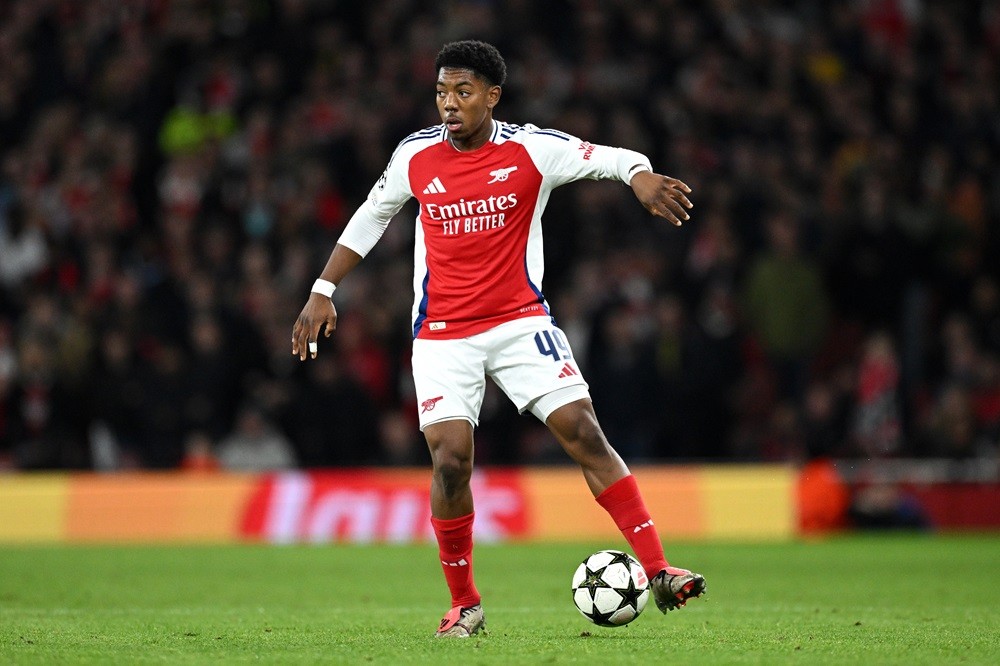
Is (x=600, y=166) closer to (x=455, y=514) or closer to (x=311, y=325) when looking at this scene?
(x=311, y=325)

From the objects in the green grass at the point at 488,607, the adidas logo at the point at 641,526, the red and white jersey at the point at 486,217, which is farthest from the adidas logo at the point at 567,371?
the green grass at the point at 488,607

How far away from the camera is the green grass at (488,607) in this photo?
5840 millimetres

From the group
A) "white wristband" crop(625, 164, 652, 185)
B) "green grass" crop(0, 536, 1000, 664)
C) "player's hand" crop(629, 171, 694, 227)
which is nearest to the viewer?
"green grass" crop(0, 536, 1000, 664)

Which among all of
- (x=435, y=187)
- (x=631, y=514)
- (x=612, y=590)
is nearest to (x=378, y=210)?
(x=435, y=187)

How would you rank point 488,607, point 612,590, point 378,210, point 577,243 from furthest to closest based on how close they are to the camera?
1. point 577,243
2. point 488,607
3. point 378,210
4. point 612,590

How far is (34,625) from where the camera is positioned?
6.97 m

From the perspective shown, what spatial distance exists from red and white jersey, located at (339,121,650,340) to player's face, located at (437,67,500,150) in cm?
15

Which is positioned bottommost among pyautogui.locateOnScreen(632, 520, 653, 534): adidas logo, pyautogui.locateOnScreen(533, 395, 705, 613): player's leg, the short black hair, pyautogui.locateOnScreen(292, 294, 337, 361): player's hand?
pyautogui.locateOnScreen(632, 520, 653, 534): adidas logo

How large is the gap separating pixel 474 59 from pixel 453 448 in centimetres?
173

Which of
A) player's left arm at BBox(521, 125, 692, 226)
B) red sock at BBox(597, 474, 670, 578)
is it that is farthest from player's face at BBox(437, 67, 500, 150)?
red sock at BBox(597, 474, 670, 578)

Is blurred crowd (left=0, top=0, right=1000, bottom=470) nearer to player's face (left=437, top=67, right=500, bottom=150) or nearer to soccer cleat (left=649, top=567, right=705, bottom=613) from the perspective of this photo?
player's face (left=437, top=67, right=500, bottom=150)

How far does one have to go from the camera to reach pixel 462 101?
657cm

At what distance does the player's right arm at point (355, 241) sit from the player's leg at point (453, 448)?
0.50 m

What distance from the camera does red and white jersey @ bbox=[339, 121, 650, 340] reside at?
6.64 m
